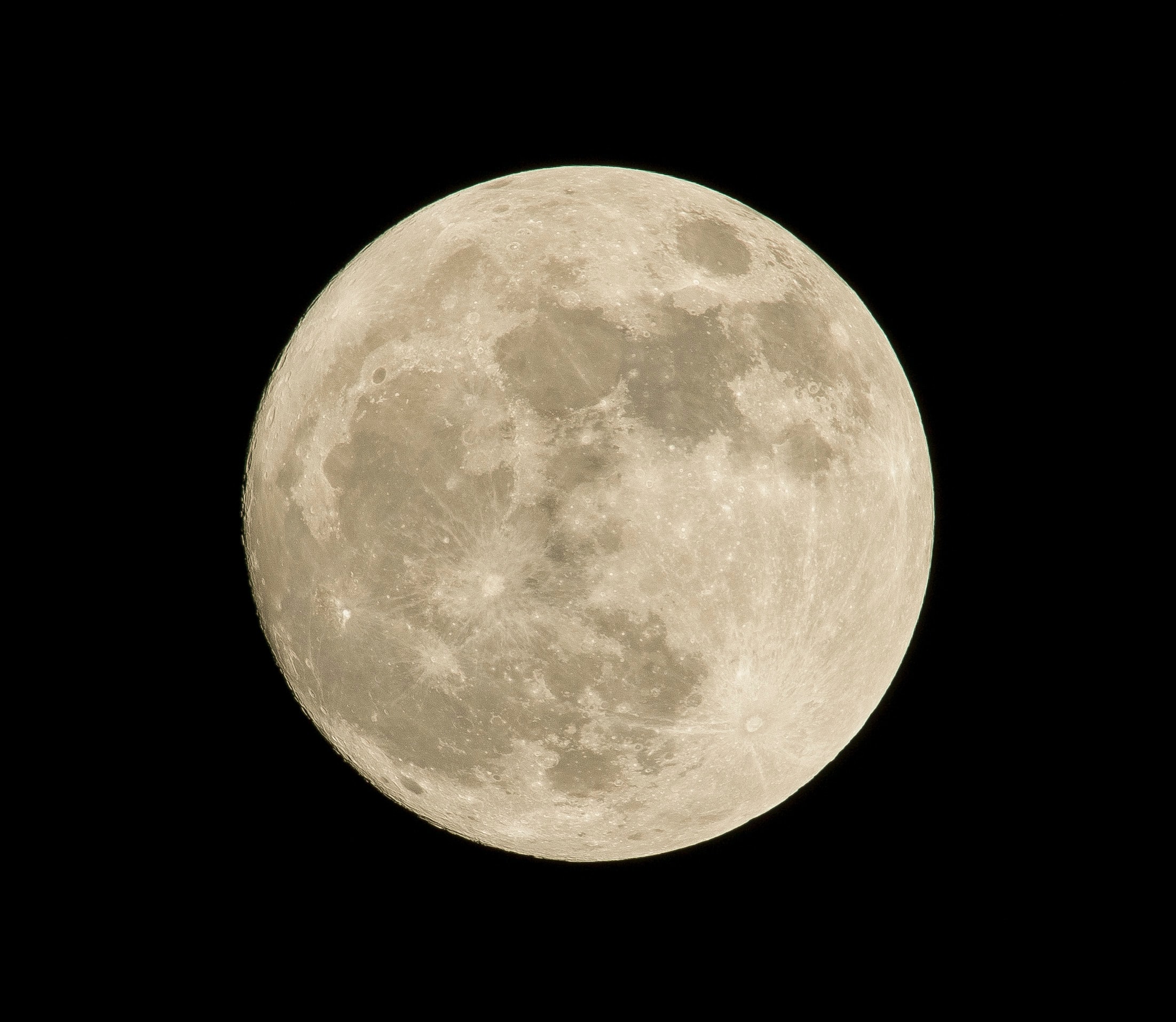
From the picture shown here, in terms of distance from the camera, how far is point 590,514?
12.7ft

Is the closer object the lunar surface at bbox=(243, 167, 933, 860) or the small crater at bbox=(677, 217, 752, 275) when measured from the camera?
the lunar surface at bbox=(243, 167, 933, 860)

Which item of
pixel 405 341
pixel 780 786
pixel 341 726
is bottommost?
pixel 780 786

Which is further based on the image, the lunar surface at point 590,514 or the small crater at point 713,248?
the small crater at point 713,248

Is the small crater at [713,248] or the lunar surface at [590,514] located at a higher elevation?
the small crater at [713,248]

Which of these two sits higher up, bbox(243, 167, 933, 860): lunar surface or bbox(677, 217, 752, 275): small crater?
bbox(677, 217, 752, 275): small crater

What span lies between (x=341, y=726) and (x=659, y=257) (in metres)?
2.57

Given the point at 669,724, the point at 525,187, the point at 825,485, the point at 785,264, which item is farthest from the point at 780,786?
the point at 525,187

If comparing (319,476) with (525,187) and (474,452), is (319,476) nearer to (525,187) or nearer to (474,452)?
(474,452)

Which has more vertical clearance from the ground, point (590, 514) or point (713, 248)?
point (713, 248)

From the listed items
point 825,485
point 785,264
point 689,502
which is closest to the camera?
point 689,502

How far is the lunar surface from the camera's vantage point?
394 centimetres

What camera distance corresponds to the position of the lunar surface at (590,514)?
3936mm

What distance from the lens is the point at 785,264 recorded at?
463 centimetres

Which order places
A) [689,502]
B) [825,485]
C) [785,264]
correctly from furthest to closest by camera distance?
[785,264]
[825,485]
[689,502]
